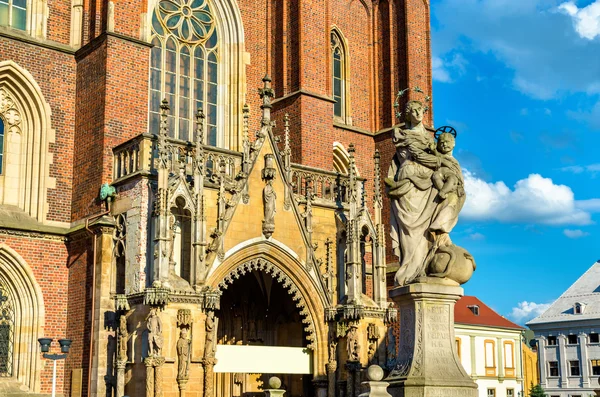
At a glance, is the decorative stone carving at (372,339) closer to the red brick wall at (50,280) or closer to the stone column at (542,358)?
the red brick wall at (50,280)

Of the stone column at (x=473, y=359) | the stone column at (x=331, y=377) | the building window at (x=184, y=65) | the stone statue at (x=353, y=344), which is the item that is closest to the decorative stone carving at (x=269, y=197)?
the stone statue at (x=353, y=344)

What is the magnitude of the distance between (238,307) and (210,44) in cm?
699

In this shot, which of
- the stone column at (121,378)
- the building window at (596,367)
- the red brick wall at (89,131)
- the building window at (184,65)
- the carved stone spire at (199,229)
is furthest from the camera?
the building window at (596,367)

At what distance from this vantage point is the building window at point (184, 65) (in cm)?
2186

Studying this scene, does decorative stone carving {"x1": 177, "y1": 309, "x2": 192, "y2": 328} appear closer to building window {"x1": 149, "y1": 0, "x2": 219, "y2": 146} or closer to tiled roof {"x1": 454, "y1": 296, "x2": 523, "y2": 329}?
building window {"x1": 149, "y1": 0, "x2": 219, "y2": 146}

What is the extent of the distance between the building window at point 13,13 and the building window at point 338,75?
29.8 ft

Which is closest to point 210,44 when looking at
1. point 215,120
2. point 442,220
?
point 215,120

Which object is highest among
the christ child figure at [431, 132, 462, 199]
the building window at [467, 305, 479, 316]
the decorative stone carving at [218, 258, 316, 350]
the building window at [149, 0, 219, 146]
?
the building window at [149, 0, 219, 146]

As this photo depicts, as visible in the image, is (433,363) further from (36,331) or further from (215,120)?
(215,120)

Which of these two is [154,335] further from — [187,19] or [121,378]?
[187,19]

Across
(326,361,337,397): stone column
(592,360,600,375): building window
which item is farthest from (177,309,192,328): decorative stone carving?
(592,360,600,375): building window

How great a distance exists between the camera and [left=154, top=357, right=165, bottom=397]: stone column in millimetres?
16406

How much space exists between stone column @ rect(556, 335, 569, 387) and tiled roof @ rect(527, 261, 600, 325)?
4.90 feet

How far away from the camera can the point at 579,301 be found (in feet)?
209
